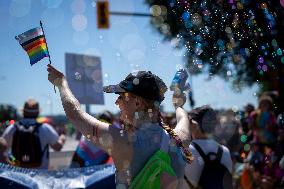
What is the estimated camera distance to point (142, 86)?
2236 millimetres

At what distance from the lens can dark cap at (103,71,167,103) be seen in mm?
2234

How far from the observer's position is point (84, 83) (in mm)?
6727

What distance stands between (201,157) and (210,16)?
4.43 m

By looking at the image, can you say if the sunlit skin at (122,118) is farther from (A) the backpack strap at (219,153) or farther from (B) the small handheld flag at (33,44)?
(A) the backpack strap at (219,153)

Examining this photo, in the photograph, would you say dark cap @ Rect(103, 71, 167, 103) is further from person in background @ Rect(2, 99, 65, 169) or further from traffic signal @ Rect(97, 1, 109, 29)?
traffic signal @ Rect(97, 1, 109, 29)

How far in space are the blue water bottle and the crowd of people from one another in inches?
2.0

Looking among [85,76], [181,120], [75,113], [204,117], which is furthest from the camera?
[85,76]

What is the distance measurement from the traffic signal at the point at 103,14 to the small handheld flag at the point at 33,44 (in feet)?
27.1

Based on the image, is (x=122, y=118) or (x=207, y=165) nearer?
(x=122, y=118)

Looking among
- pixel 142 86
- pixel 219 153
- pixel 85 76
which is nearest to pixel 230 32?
pixel 85 76

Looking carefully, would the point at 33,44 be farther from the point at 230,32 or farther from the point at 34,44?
the point at 230,32

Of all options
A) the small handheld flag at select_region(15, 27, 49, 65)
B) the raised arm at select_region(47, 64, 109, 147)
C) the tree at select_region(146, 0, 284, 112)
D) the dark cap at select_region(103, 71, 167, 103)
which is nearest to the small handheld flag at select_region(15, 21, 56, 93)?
the small handheld flag at select_region(15, 27, 49, 65)

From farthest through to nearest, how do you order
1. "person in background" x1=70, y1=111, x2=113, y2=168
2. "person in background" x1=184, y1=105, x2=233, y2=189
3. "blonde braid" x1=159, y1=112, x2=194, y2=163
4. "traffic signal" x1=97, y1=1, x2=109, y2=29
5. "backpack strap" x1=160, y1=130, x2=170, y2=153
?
"traffic signal" x1=97, y1=1, x2=109, y2=29, "person in background" x1=70, y1=111, x2=113, y2=168, "person in background" x1=184, y1=105, x2=233, y2=189, "blonde braid" x1=159, y1=112, x2=194, y2=163, "backpack strap" x1=160, y1=130, x2=170, y2=153

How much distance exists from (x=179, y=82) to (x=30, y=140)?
3.05 m
